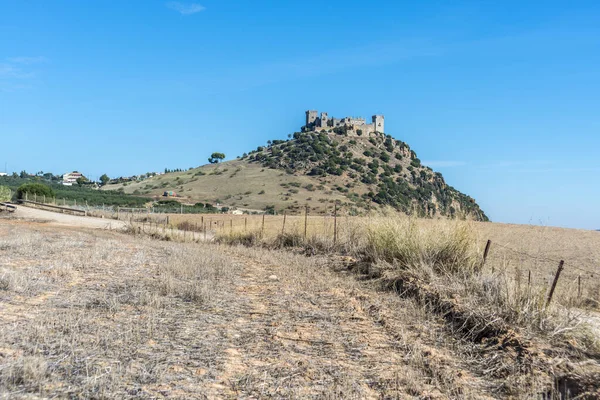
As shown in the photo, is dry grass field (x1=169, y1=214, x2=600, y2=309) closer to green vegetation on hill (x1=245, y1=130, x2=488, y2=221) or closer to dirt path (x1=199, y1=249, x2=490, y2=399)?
dirt path (x1=199, y1=249, x2=490, y2=399)

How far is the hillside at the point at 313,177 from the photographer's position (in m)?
84.2

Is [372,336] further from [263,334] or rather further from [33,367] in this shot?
[33,367]

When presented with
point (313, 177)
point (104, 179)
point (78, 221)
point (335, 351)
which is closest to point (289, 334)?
point (335, 351)

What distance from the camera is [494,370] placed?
17.2ft

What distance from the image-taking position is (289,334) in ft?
20.5

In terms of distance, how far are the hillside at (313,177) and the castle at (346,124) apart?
4676mm

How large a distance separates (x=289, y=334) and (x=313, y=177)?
3637 inches

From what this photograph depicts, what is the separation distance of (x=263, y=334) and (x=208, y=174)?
10766cm

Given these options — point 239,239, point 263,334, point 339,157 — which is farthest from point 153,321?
point 339,157

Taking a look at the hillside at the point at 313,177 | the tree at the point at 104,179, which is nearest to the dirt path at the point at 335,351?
the hillside at the point at 313,177

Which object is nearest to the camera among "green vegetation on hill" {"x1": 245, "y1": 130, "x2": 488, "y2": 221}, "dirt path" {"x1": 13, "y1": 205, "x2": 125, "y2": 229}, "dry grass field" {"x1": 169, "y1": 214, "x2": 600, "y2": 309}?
"dry grass field" {"x1": 169, "y1": 214, "x2": 600, "y2": 309}

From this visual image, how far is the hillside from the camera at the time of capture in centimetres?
8419

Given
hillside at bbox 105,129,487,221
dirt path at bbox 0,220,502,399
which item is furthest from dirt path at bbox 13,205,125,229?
hillside at bbox 105,129,487,221

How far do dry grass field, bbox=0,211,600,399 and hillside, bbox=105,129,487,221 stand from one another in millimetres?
60791
